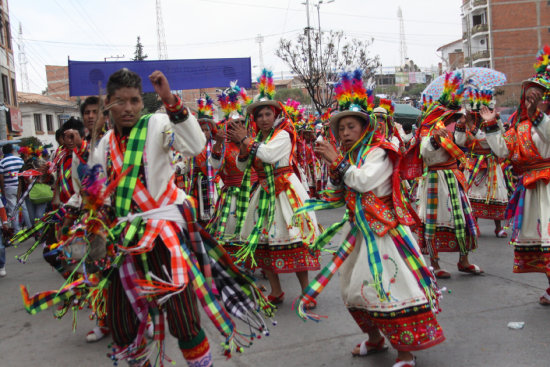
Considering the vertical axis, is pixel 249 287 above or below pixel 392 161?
below

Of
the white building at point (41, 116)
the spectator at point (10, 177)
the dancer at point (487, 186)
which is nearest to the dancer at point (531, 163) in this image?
the dancer at point (487, 186)

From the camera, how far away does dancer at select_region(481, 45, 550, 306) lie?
4668 millimetres

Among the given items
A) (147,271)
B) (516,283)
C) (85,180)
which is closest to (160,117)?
(85,180)

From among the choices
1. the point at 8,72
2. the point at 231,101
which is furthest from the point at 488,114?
the point at 8,72

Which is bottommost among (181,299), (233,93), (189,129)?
(181,299)

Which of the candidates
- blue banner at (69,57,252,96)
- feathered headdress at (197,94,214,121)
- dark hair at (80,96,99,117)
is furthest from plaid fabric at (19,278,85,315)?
blue banner at (69,57,252,96)

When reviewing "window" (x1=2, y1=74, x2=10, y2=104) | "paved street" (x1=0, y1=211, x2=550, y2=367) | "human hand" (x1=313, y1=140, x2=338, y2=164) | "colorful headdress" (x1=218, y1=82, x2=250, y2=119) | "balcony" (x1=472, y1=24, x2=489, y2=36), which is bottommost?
"paved street" (x1=0, y1=211, x2=550, y2=367)

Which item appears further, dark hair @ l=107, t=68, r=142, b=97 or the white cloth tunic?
the white cloth tunic

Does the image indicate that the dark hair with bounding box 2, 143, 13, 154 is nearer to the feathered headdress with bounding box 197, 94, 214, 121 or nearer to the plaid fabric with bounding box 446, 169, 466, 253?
the feathered headdress with bounding box 197, 94, 214, 121

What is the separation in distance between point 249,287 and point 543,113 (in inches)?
120

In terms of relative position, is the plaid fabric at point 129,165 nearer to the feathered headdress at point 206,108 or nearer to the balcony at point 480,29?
the feathered headdress at point 206,108

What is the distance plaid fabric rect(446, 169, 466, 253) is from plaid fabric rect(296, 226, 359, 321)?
2.71 metres

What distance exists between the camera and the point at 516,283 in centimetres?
557

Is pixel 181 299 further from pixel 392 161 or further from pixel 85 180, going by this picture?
pixel 392 161
